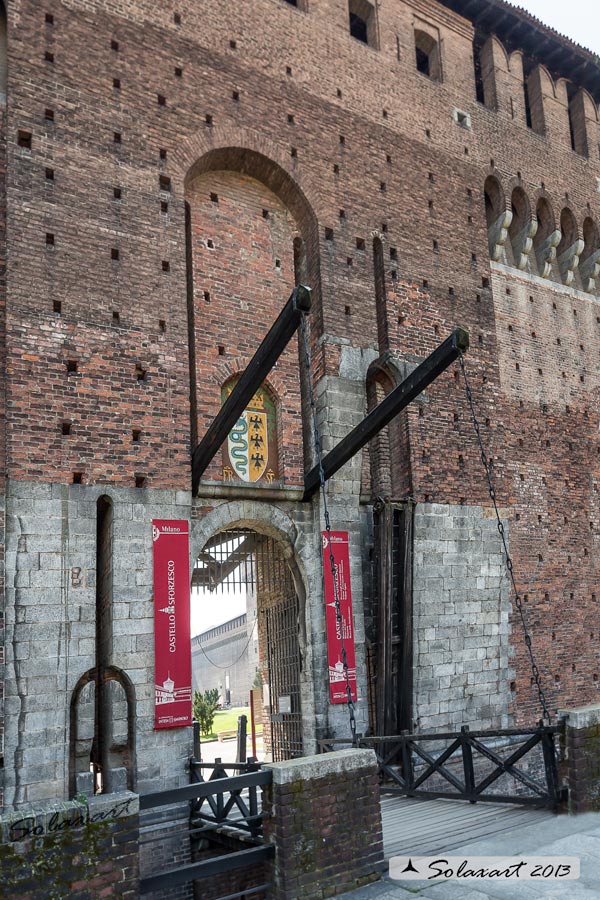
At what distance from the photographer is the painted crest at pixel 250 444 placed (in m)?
10.8

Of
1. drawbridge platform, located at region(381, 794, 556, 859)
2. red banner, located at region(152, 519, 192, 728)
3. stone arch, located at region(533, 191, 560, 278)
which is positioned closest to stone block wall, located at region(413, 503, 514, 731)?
drawbridge platform, located at region(381, 794, 556, 859)

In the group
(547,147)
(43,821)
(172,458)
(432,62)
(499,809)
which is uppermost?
(432,62)

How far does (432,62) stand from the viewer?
1508cm

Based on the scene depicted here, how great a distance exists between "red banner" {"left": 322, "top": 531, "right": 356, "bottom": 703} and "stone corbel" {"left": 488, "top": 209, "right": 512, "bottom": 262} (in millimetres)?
6987

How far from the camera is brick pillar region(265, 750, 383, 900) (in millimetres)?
5621

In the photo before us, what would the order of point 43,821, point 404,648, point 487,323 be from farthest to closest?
point 487,323 < point 404,648 < point 43,821

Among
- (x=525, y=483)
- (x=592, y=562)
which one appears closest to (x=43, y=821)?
(x=525, y=483)

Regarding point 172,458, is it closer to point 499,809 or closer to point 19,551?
point 19,551

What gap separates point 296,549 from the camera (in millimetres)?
10859

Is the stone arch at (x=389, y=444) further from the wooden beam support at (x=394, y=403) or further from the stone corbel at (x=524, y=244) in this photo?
the stone corbel at (x=524, y=244)

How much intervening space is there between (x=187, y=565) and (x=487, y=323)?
7.44 meters

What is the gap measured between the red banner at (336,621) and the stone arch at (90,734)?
291cm

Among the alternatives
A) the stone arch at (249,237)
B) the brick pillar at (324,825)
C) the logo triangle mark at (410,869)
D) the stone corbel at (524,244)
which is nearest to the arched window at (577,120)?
the stone corbel at (524,244)

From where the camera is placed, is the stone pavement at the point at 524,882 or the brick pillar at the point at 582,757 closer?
the stone pavement at the point at 524,882
